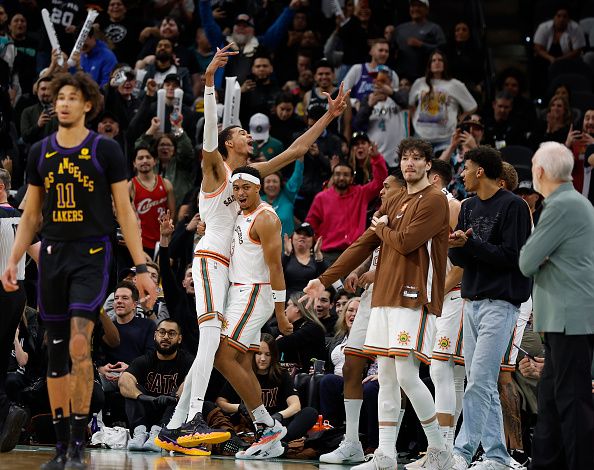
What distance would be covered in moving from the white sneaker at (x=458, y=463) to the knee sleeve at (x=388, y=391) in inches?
21.9

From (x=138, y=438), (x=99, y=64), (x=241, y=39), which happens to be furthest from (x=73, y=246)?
(x=241, y=39)

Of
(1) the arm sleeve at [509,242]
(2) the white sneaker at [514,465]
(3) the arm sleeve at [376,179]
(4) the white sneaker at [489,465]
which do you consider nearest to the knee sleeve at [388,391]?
(4) the white sneaker at [489,465]

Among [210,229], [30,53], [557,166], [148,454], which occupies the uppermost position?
[30,53]

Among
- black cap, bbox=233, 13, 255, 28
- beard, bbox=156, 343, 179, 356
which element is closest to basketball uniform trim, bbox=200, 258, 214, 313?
beard, bbox=156, 343, 179, 356

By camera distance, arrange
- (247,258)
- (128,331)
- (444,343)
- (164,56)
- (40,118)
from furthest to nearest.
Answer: (164,56)
(40,118)
(128,331)
(247,258)
(444,343)

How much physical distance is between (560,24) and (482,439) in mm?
11209

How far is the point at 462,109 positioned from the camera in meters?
16.1

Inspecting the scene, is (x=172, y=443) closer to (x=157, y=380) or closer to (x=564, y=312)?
(x=157, y=380)

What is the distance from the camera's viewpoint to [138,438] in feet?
35.0

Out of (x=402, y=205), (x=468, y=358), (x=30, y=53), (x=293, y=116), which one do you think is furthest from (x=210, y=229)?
(x=30, y=53)

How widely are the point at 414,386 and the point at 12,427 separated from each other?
10.7ft

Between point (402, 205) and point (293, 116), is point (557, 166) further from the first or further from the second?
point (293, 116)

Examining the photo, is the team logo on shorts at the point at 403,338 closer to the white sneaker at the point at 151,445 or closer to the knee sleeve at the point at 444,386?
the knee sleeve at the point at 444,386

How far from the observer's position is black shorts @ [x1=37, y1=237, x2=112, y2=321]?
287 inches
